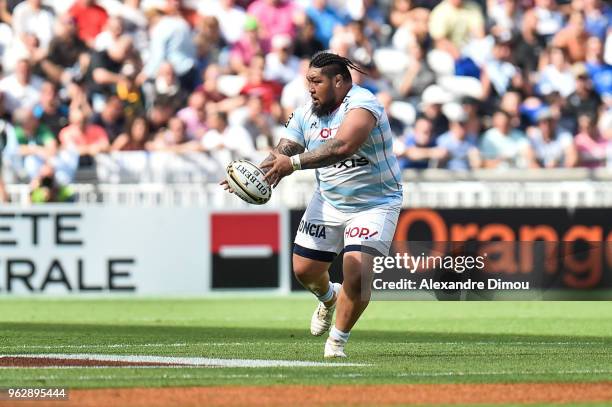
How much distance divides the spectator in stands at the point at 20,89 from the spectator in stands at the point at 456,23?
6218 mm

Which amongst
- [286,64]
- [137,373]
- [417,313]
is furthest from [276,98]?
[137,373]

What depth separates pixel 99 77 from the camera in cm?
2047

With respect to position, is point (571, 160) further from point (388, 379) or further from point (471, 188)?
point (388, 379)

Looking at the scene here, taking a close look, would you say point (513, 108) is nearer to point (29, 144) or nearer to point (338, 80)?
point (29, 144)

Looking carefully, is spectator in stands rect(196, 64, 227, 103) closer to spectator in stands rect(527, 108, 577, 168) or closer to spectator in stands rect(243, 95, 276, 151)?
spectator in stands rect(243, 95, 276, 151)

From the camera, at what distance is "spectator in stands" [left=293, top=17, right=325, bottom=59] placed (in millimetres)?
21359

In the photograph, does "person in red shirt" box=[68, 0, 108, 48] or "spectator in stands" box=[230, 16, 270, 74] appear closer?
"spectator in stands" box=[230, 16, 270, 74]

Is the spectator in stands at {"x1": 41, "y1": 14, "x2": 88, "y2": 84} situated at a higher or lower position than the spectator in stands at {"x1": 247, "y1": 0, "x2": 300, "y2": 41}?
lower

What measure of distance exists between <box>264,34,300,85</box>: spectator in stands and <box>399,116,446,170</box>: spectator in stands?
236 centimetres

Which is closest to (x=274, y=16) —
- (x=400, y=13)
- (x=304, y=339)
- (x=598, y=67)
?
(x=400, y=13)

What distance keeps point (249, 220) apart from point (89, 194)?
2.17m

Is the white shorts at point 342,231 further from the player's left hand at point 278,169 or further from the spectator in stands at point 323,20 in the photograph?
the spectator in stands at point 323,20

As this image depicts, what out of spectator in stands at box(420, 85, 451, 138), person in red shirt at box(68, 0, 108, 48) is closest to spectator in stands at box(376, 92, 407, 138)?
spectator in stands at box(420, 85, 451, 138)

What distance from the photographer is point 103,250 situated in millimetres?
17938
